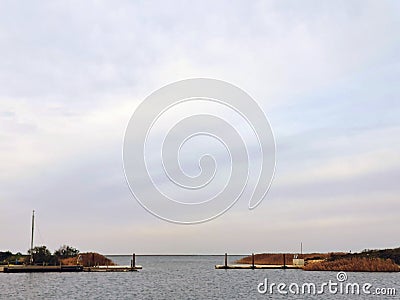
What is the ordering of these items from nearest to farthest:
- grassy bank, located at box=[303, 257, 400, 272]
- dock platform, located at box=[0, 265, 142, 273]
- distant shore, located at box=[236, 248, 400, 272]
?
grassy bank, located at box=[303, 257, 400, 272], distant shore, located at box=[236, 248, 400, 272], dock platform, located at box=[0, 265, 142, 273]

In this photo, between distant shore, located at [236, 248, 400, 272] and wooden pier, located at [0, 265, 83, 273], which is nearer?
distant shore, located at [236, 248, 400, 272]

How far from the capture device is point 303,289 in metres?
66.1

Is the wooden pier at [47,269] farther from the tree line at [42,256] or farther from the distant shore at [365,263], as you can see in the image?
the distant shore at [365,263]

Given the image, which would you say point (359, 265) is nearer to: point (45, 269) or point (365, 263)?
point (365, 263)

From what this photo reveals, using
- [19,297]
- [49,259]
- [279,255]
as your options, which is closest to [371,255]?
[279,255]

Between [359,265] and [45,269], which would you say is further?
[45,269]

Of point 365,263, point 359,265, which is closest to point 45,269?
point 359,265

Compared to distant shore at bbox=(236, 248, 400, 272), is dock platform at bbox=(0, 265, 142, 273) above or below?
below

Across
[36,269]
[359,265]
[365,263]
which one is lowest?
[36,269]

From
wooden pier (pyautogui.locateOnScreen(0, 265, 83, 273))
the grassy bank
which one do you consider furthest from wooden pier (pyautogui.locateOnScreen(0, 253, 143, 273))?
the grassy bank

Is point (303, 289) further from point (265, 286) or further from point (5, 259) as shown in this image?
point (5, 259)

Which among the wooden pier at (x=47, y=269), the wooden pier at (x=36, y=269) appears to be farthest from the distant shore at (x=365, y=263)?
the wooden pier at (x=36, y=269)

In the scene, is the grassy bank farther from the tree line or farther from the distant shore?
the tree line

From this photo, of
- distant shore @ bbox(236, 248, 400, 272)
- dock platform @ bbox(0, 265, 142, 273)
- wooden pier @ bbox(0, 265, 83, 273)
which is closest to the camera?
distant shore @ bbox(236, 248, 400, 272)
